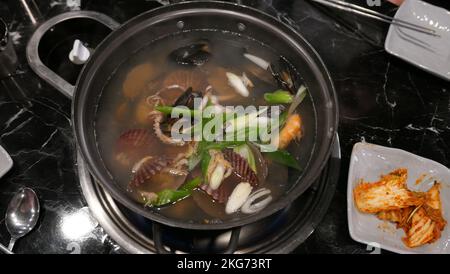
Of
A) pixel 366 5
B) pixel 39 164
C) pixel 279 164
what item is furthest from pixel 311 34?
pixel 39 164

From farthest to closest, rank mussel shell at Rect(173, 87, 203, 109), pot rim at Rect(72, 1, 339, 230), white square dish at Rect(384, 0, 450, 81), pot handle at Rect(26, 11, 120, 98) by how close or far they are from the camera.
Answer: white square dish at Rect(384, 0, 450, 81)
pot handle at Rect(26, 11, 120, 98)
mussel shell at Rect(173, 87, 203, 109)
pot rim at Rect(72, 1, 339, 230)

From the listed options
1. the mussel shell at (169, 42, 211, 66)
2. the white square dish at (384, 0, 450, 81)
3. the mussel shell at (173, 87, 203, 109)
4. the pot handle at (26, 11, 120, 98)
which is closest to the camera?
the mussel shell at (173, 87, 203, 109)

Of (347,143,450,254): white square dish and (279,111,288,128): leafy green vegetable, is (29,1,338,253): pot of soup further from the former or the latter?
(347,143,450,254): white square dish

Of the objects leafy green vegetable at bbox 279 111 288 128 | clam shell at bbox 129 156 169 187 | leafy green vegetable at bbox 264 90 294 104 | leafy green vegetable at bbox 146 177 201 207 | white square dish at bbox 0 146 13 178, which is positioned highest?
leafy green vegetable at bbox 264 90 294 104

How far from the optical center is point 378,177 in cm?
232

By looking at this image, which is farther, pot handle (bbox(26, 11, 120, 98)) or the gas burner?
pot handle (bbox(26, 11, 120, 98))

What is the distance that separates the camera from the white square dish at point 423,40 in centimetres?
275

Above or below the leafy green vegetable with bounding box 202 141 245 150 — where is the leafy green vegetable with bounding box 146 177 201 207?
below

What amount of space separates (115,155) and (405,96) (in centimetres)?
187

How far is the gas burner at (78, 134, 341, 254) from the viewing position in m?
2.16

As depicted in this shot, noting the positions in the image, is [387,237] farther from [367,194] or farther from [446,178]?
[446,178]

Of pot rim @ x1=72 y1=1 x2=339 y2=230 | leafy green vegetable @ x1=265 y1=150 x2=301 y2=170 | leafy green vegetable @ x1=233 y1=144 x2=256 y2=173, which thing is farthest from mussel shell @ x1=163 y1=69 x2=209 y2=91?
leafy green vegetable @ x1=265 y1=150 x2=301 y2=170

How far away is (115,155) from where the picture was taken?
6.94 ft

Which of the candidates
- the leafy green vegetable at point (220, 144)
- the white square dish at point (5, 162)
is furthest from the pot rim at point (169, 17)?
the white square dish at point (5, 162)
